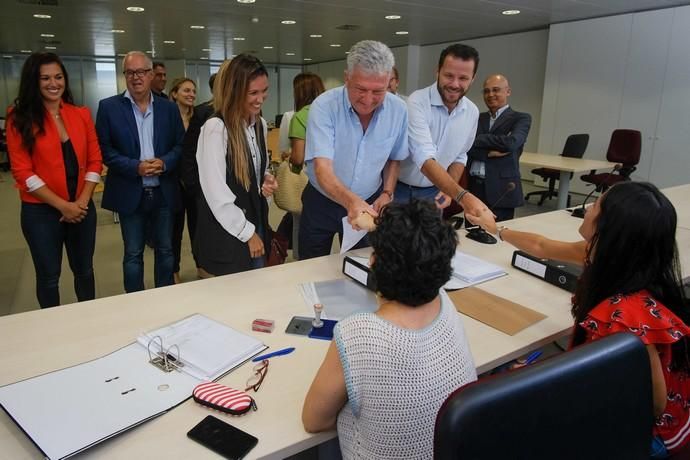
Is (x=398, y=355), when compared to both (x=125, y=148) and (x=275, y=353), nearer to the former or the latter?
(x=275, y=353)

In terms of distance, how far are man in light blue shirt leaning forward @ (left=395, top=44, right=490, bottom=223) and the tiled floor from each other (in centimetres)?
178

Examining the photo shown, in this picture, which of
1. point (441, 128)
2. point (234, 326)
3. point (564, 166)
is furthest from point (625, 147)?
point (234, 326)

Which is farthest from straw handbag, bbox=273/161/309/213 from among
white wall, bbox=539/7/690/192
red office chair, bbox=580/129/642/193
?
white wall, bbox=539/7/690/192

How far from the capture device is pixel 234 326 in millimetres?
1413

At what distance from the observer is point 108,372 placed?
1152 mm

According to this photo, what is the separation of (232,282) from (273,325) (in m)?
0.37

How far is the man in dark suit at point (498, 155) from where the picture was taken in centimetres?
354

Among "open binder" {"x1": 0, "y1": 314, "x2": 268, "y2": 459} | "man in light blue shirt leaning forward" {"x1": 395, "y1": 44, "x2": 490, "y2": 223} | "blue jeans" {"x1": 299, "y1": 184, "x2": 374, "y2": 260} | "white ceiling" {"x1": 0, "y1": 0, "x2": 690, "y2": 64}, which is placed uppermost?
"white ceiling" {"x1": 0, "y1": 0, "x2": 690, "y2": 64}

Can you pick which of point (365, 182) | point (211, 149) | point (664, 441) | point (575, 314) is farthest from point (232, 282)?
point (664, 441)

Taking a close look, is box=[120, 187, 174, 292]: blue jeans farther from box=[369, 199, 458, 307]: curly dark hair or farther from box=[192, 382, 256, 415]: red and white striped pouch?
box=[369, 199, 458, 307]: curly dark hair

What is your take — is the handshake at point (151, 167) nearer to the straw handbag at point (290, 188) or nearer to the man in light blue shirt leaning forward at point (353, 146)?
the straw handbag at point (290, 188)

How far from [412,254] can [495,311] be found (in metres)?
0.74

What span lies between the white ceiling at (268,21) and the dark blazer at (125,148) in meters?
3.88

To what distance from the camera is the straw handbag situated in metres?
3.22
